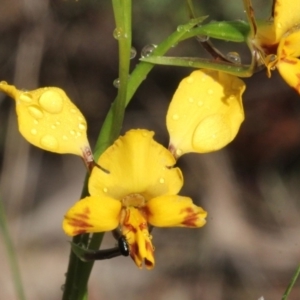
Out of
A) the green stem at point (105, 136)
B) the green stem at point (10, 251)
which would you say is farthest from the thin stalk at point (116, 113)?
the green stem at point (10, 251)

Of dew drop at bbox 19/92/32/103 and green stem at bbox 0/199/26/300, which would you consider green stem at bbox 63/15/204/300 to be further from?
green stem at bbox 0/199/26/300

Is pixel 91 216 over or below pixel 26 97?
below

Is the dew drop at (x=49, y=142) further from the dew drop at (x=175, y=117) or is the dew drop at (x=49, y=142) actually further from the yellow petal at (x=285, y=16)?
the yellow petal at (x=285, y=16)

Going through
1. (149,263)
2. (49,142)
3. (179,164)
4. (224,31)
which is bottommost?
(149,263)

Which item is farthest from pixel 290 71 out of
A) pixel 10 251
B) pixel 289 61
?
Result: pixel 10 251

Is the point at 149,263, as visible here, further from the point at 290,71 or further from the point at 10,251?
the point at 10,251

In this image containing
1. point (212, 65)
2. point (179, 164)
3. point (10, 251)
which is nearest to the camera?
point (212, 65)

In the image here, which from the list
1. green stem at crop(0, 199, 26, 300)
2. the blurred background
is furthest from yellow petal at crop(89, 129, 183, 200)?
the blurred background
